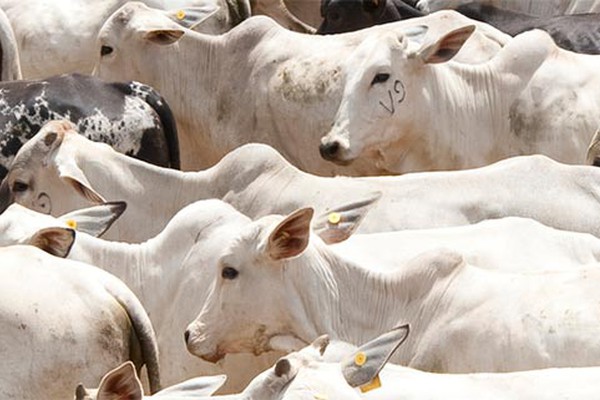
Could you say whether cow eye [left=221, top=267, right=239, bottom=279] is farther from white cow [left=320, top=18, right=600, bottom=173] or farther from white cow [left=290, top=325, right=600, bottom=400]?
white cow [left=320, top=18, right=600, bottom=173]

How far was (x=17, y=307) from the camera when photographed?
7.85m

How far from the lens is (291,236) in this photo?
859 cm

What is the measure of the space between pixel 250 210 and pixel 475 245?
137 cm

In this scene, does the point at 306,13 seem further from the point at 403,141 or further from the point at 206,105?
the point at 403,141

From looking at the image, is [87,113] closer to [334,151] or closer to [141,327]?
[334,151]

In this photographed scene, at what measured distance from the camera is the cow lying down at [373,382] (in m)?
6.90

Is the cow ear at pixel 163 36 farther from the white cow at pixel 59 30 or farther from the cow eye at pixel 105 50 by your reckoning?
the white cow at pixel 59 30

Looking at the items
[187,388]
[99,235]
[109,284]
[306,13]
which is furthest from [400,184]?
[306,13]

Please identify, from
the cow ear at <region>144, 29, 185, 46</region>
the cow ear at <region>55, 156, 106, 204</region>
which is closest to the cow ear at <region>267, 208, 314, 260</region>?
the cow ear at <region>55, 156, 106, 204</region>

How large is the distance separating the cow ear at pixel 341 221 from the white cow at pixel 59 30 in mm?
5136

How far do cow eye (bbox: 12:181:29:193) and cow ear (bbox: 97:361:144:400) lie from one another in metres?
3.77

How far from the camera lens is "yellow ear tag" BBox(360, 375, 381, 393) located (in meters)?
7.23

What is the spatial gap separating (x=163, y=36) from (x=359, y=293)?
4.69 m

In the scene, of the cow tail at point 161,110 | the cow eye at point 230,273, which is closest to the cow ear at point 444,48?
the cow tail at point 161,110
